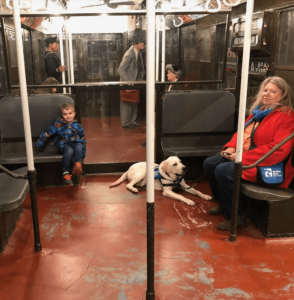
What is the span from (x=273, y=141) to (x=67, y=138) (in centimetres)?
239

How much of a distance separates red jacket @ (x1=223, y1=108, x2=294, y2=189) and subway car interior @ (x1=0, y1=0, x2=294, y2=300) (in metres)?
0.05

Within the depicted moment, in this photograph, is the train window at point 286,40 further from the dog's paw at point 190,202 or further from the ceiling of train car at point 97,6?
the dog's paw at point 190,202

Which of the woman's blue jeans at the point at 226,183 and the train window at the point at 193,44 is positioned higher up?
the train window at the point at 193,44

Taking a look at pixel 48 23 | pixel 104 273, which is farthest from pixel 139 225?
pixel 48 23

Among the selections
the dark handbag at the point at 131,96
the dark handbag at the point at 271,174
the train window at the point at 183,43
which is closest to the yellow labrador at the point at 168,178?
the dark handbag at the point at 271,174

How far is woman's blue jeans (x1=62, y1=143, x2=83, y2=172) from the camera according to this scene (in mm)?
4191

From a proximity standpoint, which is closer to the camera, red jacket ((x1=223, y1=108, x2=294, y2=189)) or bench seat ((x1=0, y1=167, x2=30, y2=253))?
bench seat ((x1=0, y1=167, x2=30, y2=253))

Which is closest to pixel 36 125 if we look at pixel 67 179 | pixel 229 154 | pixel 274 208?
pixel 67 179

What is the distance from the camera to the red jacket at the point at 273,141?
10.2 feet

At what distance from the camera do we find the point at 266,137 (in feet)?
10.6

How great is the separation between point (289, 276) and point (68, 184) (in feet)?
8.92

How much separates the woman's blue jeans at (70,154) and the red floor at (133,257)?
497mm

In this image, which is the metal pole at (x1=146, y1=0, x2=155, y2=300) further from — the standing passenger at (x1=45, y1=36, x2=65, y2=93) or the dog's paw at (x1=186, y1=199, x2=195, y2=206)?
the standing passenger at (x1=45, y1=36, x2=65, y2=93)

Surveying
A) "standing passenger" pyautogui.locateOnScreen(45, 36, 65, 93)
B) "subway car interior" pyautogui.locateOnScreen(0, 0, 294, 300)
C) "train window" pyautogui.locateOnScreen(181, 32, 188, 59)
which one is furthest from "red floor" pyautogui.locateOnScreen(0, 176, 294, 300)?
"train window" pyautogui.locateOnScreen(181, 32, 188, 59)
